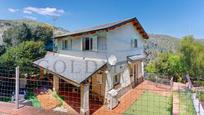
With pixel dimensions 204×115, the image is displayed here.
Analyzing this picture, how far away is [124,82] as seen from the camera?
58.3ft

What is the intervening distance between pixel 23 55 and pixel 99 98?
378 inches

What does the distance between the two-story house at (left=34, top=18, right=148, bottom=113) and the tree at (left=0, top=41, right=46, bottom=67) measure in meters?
3.33

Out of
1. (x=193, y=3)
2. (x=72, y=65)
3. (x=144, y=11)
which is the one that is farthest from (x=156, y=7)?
(x=72, y=65)

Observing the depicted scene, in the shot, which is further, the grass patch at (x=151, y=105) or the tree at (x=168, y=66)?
the tree at (x=168, y=66)

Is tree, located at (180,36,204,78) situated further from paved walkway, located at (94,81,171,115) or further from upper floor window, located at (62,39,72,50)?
upper floor window, located at (62,39,72,50)

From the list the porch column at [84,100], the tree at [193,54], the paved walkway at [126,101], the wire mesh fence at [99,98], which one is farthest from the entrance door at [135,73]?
the porch column at [84,100]

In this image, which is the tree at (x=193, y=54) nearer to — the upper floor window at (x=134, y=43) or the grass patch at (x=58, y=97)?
the upper floor window at (x=134, y=43)

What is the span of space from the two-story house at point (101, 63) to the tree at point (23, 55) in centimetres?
333

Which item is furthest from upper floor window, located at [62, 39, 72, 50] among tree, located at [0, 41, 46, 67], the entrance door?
the entrance door

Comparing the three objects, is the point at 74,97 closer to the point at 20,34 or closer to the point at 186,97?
the point at 186,97

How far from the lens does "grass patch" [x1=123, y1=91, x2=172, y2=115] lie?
12.6 metres

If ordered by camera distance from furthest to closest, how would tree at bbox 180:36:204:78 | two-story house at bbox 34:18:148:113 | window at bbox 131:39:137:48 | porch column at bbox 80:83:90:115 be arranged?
window at bbox 131:39:137:48
tree at bbox 180:36:204:78
two-story house at bbox 34:18:148:113
porch column at bbox 80:83:90:115

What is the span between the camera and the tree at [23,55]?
20.1 m

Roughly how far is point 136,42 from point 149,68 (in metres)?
4.37
